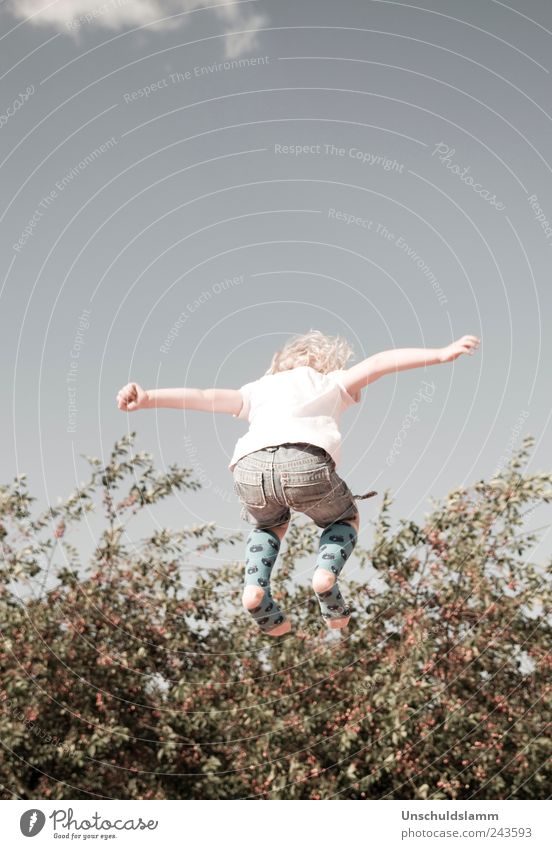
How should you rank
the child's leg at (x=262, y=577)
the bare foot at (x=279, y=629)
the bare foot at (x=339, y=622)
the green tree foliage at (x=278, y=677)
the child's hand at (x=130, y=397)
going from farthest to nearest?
the green tree foliage at (x=278, y=677) → the bare foot at (x=279, y=629) → the bare foot at (x=339, y=622) → the child's leg at (x=262, y=577) → the child's hand at (x=130, y=397)

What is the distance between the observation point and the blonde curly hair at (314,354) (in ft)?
21.2

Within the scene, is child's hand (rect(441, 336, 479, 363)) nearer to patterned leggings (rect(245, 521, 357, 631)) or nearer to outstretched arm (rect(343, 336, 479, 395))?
outstretched arm (rect(343, 336, 479, 395))

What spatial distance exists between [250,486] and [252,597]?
2.43ft

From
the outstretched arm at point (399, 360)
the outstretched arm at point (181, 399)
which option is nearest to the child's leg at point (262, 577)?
the outstretched arm at point (181, 399)

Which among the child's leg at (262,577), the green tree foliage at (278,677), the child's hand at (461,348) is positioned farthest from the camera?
the green tree foliage at (278,677)

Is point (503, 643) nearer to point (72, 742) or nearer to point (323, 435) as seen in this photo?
point (72, 742)

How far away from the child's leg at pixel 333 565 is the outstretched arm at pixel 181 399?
3.67 ft

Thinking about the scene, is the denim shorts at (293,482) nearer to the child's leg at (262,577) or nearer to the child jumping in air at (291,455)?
the child jumping in air at (291,455)

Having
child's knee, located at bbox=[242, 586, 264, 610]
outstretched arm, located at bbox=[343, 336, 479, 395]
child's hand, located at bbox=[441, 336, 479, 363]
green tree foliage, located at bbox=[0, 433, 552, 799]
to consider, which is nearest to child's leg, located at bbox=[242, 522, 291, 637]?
child's knee, located at bbox=[242, 586, 264, 610]

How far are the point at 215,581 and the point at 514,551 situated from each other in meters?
4.60

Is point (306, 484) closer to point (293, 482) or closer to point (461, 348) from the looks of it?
point (293, 482)

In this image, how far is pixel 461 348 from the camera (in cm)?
537

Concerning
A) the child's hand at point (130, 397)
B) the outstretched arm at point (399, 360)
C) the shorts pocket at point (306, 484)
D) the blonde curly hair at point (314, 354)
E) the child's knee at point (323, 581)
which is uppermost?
the blonde curly hair at point (314, 354)
